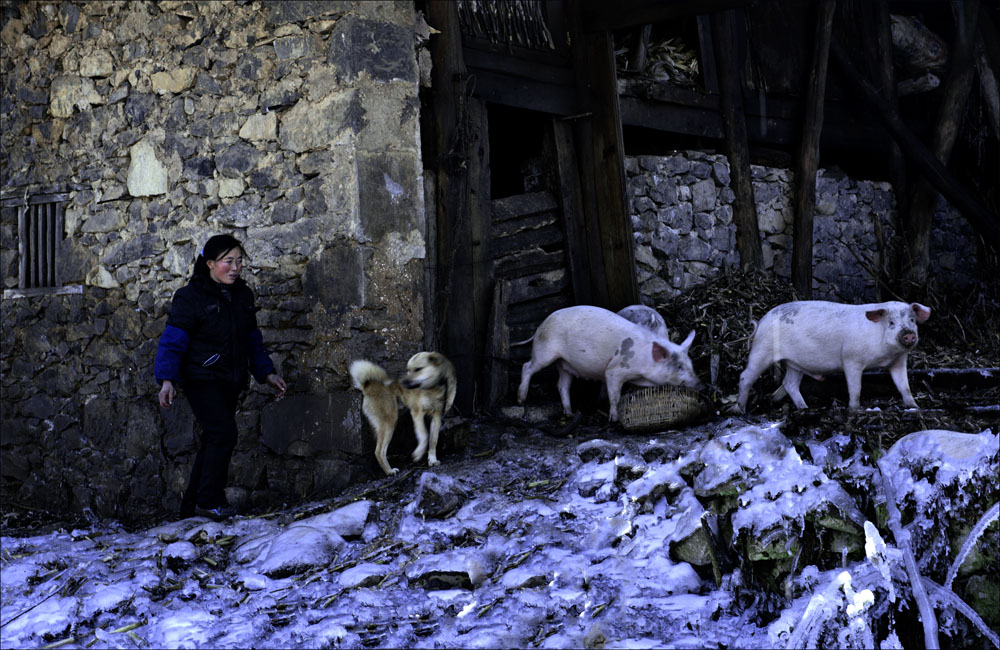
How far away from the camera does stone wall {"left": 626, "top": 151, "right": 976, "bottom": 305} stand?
28.7 feet

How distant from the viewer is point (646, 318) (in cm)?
766

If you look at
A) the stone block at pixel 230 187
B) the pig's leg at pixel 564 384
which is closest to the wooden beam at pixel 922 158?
the pig's leg at pixel 564 384

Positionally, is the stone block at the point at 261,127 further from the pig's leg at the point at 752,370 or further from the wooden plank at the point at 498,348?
Result: the pig's leg at the point at 752,370

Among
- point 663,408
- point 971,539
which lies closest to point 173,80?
point 663,408

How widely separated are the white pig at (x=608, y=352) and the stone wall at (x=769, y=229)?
1561 mm

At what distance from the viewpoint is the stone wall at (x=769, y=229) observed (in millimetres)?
8734

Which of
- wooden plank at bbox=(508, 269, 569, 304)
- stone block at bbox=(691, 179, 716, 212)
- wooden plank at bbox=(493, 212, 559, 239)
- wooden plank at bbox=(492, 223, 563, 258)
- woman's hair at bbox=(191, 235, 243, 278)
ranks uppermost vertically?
stone block at bbox=(691, 179, 716, 212)

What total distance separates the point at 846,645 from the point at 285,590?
250 cm

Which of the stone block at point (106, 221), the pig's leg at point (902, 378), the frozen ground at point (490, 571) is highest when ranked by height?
the stone block at point (106, 221)

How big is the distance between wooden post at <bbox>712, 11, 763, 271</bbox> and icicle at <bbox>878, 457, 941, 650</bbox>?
4747mm

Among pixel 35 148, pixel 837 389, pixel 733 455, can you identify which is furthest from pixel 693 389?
pixel 35 148

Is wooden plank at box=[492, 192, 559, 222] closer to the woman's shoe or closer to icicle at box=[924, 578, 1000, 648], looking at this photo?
the woman's shoe

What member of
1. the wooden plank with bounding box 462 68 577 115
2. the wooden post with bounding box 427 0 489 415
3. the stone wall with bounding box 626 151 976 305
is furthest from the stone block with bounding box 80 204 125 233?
the stone wall with bounding box 626 151 976 305

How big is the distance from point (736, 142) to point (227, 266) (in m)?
5.14
